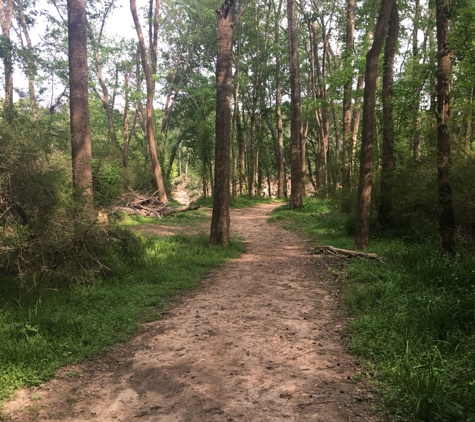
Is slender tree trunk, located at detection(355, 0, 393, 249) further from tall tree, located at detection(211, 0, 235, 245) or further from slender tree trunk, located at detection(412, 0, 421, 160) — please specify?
tall tree, located at detection(211, 0, 235, 245)

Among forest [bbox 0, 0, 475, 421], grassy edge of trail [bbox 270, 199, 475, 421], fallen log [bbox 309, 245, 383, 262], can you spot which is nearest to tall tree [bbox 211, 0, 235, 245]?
forest [bbox 0, 0, 475, 421]

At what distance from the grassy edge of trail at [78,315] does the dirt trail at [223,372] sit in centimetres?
23

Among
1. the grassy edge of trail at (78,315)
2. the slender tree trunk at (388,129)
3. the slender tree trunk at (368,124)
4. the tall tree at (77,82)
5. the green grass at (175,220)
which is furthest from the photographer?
the green grass at (175,220)

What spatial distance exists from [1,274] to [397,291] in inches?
256

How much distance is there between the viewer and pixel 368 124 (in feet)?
28.4

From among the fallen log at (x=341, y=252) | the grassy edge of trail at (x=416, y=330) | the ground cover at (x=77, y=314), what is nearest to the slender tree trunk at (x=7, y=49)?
the ground cover at (x=77, y=314)

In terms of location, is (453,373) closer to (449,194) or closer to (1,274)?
(449,194)

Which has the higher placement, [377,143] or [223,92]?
[223,92]

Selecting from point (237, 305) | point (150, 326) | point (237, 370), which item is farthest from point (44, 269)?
point (237, 370)

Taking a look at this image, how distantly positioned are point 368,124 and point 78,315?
7.52 meters

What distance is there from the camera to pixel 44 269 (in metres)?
5.42

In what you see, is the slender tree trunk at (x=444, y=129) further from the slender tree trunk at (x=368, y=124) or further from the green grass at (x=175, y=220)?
the green grass at (x=175, y=220)

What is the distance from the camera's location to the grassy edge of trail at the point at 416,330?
9.77 ft

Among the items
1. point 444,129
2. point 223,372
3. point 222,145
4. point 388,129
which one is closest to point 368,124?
point 388,129
